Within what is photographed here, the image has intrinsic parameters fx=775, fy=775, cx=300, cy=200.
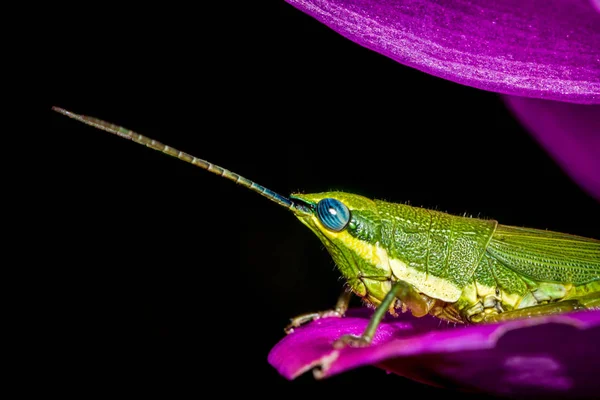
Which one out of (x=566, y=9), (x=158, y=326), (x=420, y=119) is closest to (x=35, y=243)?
(x=158, y=326)

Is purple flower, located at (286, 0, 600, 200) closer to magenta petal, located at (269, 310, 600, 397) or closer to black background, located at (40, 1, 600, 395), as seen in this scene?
magenta petal, located at (269, 310, 600, 397)

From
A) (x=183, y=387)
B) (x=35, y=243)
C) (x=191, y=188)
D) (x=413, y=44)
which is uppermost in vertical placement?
(x=191, y=188)

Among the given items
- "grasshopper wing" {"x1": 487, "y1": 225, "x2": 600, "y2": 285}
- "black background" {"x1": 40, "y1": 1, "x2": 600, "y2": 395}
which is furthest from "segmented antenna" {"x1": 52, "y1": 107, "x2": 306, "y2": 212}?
"black background" {"x1": 40, "y1": 1, "x2": 600, "y2": 395}

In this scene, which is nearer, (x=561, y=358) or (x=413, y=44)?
(x=561, y=358)

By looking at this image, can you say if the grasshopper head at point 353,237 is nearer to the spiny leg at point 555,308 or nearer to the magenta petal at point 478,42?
the spiny leg at point 555,308

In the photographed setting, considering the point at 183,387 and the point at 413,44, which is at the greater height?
the point at 413,44

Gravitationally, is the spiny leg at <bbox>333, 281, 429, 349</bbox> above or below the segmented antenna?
below

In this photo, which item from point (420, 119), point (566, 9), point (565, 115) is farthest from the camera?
point (420, 119)

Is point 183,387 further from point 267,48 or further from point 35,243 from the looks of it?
point 267,48
